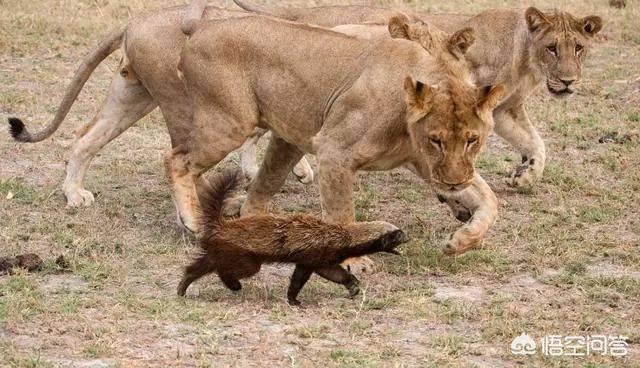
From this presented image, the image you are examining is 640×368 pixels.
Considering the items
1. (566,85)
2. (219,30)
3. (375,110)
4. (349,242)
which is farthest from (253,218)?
(566,85)

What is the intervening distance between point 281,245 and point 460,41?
1962 mm

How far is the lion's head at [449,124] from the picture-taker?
6285mm

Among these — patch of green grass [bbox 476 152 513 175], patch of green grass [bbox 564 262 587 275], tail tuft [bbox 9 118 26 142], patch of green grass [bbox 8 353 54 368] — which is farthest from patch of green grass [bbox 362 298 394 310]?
patch of green grass [bbox 476 152 513 175]

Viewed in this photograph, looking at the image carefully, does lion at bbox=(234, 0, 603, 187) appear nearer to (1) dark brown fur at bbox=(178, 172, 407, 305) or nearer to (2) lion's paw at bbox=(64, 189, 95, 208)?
(2) lion's paw at bbox=(64, 189, 95, 208)

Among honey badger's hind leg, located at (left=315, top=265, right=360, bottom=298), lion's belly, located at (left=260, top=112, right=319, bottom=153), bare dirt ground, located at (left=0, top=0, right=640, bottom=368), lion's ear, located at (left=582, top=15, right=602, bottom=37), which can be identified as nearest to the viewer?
bare dirt ground, located at (left=0, top=0, right=640, bottom=368)

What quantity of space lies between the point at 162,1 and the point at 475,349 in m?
8.93

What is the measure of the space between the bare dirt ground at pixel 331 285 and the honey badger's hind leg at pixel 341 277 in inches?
3.0

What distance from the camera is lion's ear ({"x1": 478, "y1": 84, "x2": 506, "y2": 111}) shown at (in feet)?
20.7

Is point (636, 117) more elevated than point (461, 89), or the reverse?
point (461, 89)

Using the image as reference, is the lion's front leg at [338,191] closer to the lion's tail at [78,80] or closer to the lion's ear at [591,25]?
the lion's tail at [78,80]

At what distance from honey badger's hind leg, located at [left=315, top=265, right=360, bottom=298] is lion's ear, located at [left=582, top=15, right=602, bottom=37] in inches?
131

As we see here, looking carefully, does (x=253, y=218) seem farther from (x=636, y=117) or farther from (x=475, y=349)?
(x=636, y=117)

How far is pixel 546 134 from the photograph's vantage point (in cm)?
1020

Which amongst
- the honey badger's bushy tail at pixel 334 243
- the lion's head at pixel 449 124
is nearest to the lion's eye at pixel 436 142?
the lion's head at pixel 449 124
